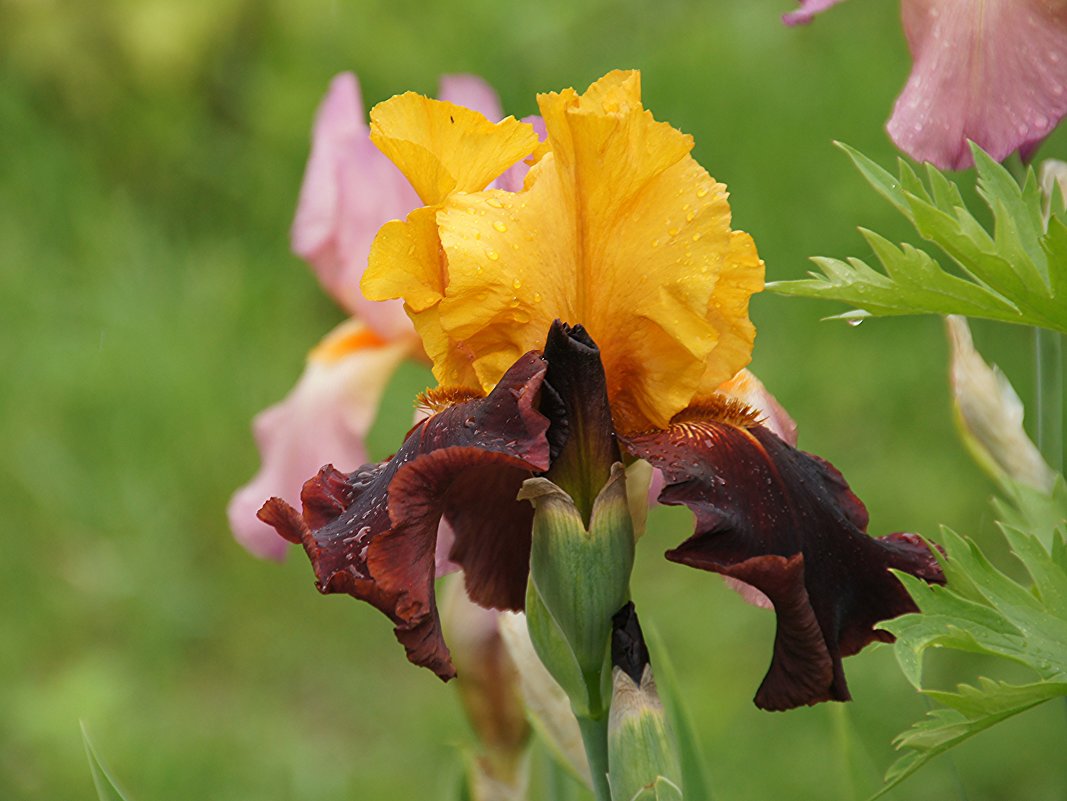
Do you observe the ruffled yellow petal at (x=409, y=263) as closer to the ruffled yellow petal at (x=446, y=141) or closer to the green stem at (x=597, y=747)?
the ruffled yellow petal at (x=446, y=141)

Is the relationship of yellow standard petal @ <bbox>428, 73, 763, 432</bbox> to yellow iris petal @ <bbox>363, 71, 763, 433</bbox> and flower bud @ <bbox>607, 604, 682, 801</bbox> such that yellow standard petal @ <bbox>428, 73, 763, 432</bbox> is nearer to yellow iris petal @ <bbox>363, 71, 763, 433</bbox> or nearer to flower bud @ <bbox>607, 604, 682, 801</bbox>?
yellow iris petal @ <bbox>363, 71, 763, 433</bbox>

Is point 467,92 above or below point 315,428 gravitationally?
above

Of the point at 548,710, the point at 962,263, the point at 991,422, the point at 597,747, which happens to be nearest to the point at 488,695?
the point at 548,710

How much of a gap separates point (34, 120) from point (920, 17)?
243cm

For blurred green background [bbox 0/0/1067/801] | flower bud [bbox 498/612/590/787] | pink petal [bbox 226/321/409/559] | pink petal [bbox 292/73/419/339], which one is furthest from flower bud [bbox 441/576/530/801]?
blurred green background [bbox 0/0/1067/801]

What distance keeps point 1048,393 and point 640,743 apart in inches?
Result: 16.2

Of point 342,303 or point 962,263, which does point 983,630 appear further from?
point 342,303

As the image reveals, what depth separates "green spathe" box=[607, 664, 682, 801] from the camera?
2.14 ft

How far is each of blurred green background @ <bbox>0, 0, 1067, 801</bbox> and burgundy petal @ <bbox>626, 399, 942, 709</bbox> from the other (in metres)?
0.82

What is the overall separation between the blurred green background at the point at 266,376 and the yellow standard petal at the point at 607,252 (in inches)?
34.3

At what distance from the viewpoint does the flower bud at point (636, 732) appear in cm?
65

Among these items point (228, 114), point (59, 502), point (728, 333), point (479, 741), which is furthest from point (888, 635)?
point (228, 114)

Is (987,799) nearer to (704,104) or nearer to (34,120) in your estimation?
(704,104)

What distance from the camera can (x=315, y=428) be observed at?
1170mm
